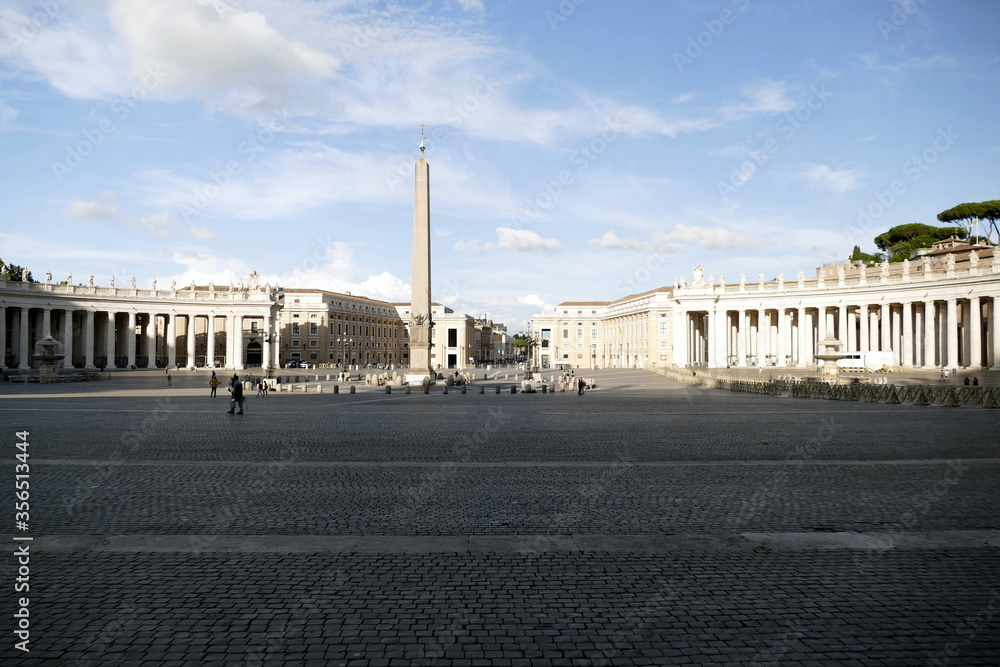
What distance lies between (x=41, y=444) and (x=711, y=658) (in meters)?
16.1

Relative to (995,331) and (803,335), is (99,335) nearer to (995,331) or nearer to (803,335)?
(803,335)

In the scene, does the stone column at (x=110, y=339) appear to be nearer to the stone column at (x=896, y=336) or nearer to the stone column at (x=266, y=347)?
the stone column at (x=266, y=347)

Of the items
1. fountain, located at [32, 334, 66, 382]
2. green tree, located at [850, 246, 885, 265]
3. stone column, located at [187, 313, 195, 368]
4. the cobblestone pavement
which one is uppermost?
green tree, located at [850, 246, 885, 265]

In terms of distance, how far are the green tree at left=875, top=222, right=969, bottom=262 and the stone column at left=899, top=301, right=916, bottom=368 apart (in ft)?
74.0

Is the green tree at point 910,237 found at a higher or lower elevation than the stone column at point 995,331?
higher

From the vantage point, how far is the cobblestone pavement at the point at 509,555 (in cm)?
509

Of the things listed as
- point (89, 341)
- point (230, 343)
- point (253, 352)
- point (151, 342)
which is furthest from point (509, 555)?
point (253, 352)

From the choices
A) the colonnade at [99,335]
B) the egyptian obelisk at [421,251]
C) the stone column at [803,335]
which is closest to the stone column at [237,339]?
the colonnade at [99,335]

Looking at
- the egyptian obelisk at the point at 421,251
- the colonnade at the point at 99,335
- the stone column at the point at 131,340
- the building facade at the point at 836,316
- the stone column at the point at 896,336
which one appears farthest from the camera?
the stone column at the point at 896,336

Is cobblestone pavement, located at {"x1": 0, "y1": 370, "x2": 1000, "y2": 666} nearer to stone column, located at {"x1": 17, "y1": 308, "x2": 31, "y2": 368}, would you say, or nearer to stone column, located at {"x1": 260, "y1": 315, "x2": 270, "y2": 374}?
stone column, located at {"x1": 260, "y1": 315, "x2": 270, "y2": 374}

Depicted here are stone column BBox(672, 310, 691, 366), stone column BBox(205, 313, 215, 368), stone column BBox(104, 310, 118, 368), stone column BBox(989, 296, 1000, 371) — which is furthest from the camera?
stone column BBox(672, 310, 691, 366)

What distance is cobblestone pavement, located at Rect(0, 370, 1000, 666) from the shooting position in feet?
16.7

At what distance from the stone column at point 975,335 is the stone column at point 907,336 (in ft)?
17.8

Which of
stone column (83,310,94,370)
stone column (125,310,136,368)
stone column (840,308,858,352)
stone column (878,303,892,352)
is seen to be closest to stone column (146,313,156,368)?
stone column (125,310,136,368)
